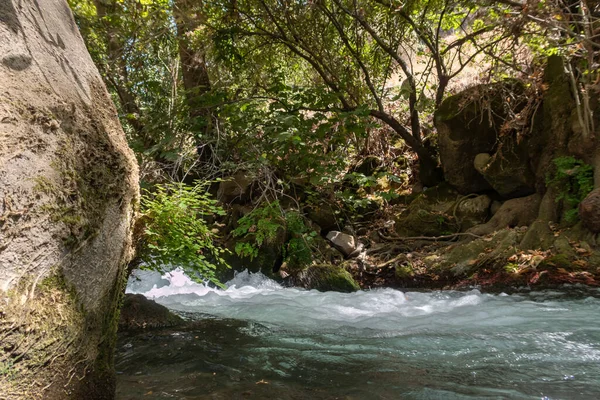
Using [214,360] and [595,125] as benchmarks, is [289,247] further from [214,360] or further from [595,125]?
[595,125]

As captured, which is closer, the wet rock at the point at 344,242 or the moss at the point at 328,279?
the moss at the point at 328,279

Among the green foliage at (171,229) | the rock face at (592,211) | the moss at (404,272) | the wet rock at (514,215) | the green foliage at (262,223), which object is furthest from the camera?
the wet rock at (514,215)

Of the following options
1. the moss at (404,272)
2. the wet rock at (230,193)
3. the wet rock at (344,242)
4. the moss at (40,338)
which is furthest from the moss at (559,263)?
the moss at (40,338)

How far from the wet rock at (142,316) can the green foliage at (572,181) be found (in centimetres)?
531

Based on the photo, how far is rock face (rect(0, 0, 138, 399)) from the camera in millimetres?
1557

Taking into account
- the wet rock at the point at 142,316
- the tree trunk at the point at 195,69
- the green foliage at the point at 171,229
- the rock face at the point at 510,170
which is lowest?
the wet rock at the point at 142,316

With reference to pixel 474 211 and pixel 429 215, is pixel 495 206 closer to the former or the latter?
pixel 474 211

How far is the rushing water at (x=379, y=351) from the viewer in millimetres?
2289

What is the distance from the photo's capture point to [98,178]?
2.08 m

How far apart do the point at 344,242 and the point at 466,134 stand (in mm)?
2966

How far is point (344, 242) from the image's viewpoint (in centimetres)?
755

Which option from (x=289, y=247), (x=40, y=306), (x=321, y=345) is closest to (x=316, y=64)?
(x=289, y=247)

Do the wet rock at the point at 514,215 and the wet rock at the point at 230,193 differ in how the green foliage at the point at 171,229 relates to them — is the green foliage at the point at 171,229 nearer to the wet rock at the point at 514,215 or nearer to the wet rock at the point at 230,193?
the wet rock at the point at 230,193

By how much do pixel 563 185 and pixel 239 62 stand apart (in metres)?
5.76
